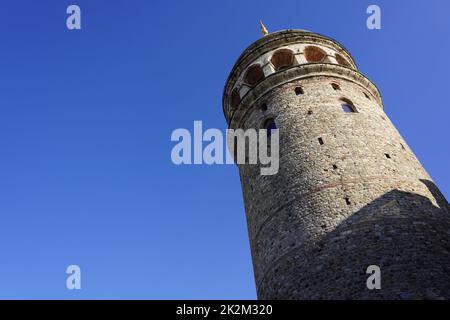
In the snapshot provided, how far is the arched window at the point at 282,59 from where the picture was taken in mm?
16812

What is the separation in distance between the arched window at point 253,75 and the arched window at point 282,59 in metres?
0.65

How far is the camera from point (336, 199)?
424 inches

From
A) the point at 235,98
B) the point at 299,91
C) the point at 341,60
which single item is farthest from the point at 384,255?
the point at 341,60

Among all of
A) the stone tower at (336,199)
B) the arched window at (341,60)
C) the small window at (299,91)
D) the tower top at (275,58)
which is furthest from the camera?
the arched window at (341,60)

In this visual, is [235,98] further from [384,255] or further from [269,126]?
[384,255]

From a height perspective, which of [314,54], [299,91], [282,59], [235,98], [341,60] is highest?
[282,59]

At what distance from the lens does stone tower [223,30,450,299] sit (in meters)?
9.43

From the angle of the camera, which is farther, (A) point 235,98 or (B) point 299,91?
(A) point 235,98

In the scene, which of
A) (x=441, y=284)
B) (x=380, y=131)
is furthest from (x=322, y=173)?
(x=441, y=284)

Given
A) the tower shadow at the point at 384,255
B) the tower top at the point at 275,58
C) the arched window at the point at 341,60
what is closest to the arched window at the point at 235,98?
the tower top at the point at 275,58

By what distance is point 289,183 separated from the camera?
466 inches

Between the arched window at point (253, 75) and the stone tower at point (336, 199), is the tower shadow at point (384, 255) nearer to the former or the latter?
the stone tower at point (336, 199)

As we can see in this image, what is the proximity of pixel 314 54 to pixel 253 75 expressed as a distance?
2.71 m
